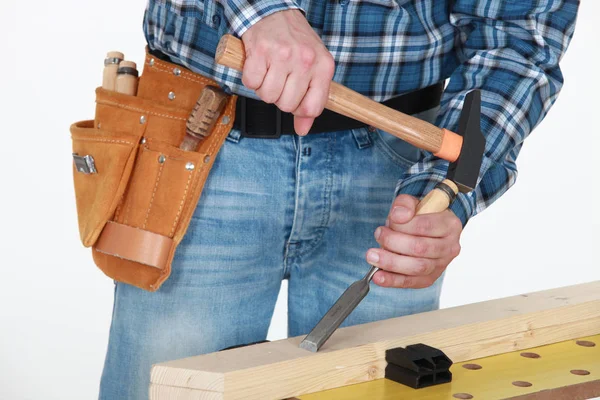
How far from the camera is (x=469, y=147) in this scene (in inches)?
58.5

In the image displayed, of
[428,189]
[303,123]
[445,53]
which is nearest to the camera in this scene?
[303,123]

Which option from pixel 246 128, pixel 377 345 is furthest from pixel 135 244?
pixel 377 345

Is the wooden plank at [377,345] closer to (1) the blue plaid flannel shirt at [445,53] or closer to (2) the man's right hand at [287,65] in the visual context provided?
(1) the blue plaid flannel shirt at [445,53]

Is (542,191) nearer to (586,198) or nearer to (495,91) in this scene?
(586,198)

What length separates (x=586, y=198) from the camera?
391 cm

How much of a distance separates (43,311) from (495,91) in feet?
7.92

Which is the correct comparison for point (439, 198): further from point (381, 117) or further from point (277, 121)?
point (277, 121)

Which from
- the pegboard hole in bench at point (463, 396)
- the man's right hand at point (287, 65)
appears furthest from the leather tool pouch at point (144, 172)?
the pegboard hole in bench at point (463, 396)

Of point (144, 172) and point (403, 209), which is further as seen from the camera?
point (144, 172)

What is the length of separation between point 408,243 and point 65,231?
8.05 feet

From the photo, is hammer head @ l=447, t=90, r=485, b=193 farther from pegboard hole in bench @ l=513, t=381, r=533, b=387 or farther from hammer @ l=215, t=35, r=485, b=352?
pegboard hole in bench @ l=513, t=381, r=533, b=387

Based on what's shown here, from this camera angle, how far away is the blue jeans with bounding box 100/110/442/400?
1.63 m

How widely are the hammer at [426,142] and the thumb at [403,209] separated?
1 cm

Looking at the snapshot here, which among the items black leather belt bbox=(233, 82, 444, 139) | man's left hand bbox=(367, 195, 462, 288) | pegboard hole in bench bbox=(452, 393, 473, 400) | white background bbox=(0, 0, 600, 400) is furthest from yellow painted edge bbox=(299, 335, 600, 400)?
white background bbox=(0, 0, 600, 400)
